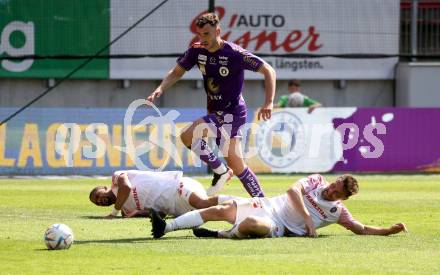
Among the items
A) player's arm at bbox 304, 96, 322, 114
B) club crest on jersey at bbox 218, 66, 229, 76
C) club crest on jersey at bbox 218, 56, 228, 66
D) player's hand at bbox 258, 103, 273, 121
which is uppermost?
club crest on jersey at bbox 218, 56, 228, 66

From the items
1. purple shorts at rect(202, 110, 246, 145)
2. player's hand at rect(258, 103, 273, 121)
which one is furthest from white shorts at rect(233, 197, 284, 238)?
purple shorts at rect(202, 110, 246, 145)

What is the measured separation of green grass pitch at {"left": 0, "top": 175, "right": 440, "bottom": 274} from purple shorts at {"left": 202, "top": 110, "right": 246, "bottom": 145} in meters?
1.18

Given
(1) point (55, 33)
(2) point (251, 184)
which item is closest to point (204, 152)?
(2) point (251, 184)

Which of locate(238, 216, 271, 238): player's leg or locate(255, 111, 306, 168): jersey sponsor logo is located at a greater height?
locate(238, 216, 271, 238): player's leg

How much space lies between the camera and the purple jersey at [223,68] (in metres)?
13.7

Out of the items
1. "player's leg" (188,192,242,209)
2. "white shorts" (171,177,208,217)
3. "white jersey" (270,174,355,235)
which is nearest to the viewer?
"white jersey" (270,174,355,235)

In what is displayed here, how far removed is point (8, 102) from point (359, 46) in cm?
1091

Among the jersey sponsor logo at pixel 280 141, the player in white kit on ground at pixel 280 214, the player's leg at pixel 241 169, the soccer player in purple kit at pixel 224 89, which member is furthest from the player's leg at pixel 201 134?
the jersey sponsor logo at pixel 280 141

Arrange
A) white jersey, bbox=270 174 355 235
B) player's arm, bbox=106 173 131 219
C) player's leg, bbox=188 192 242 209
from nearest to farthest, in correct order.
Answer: white jersey, bbox=270 174 355 235 → player's leg, bbox=188 192 242 209 → player's arm, bbox=106 173 131 219

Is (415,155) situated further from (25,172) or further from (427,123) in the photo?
(25,172)

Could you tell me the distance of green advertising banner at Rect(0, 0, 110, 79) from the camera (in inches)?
1223

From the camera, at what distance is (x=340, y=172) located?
25.9 meters

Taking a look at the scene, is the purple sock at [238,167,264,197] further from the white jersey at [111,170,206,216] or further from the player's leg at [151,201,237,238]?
the player's leg at [151,201,237,238]

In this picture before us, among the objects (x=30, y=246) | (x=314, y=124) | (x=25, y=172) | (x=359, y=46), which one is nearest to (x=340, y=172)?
(x=314, y=124)
